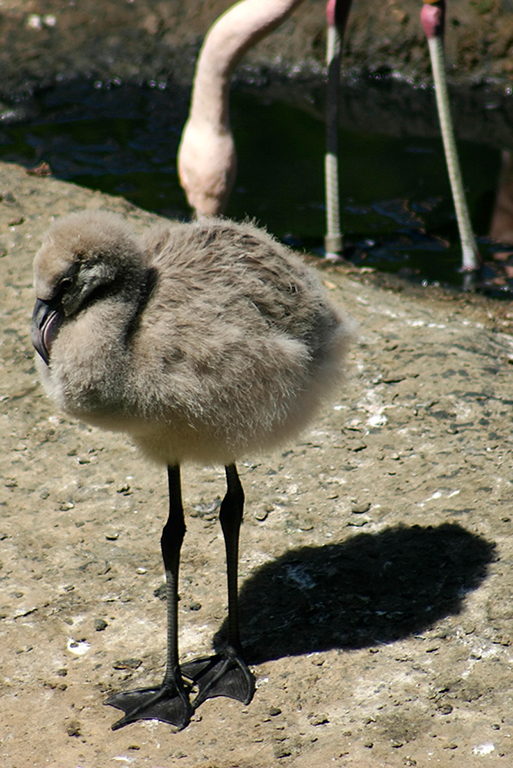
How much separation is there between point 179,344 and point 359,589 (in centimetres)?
129

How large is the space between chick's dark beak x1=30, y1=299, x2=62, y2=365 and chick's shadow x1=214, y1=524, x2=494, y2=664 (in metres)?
1.31

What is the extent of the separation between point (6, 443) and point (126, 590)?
112 cm

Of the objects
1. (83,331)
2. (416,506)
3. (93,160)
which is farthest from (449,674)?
(93,160)

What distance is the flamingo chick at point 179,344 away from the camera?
8.21 ft

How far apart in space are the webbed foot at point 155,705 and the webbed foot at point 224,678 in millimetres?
64

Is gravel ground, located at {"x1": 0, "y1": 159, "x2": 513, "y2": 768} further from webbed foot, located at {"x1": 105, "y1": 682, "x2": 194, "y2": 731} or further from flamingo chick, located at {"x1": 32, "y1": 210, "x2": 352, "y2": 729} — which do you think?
flamingo chick, located at {"x1": 32, "y1": 210, "x2": 352, "y2": 729}

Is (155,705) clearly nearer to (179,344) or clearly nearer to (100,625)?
(100,625)

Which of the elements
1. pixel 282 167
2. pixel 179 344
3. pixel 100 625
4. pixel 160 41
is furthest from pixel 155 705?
pixel 160 41

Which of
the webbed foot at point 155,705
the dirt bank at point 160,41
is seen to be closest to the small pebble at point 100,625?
the webbed foot at point 155,705

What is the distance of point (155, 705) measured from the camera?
2859 mm

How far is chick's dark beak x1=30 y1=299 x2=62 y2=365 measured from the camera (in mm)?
2578

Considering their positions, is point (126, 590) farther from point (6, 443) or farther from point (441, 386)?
point (441, 386)

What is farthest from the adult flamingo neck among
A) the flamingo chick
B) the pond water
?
the flamingo chick

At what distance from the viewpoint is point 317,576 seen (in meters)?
3.34
